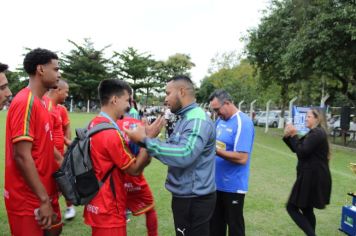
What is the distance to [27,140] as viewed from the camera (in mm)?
2625

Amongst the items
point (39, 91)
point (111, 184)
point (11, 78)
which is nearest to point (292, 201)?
point (111, 184)

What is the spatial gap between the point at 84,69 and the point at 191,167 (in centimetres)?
4982

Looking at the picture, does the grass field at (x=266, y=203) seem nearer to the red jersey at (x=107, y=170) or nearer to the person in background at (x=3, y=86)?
the person in background at (x=3, y=86)

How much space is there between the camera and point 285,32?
63.1 feet

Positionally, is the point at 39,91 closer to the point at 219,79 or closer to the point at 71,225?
the point at 71,225

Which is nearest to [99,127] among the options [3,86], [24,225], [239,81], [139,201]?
[24,225]

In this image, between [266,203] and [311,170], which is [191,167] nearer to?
[311,170]

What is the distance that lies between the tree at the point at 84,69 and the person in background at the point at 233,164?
46397 millimetres

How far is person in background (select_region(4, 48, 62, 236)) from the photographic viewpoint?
8.62 feet

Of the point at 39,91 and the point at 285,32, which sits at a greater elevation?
the point at 285,32

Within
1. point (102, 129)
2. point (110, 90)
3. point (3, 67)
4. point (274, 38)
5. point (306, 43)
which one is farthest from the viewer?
point (274, 38)

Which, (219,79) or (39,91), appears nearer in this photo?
(39,91)

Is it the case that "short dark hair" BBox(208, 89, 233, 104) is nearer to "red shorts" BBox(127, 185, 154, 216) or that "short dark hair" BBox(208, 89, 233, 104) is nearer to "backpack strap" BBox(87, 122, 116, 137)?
"red shorts" BBox(127, 185, 154, 216)

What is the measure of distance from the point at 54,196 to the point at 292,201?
10.2 ft
